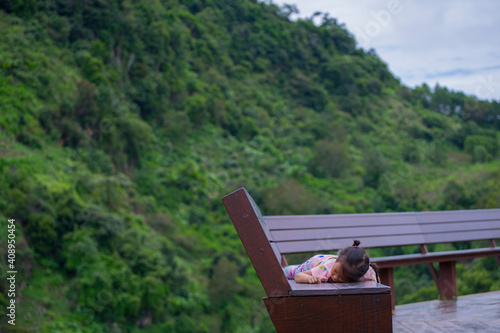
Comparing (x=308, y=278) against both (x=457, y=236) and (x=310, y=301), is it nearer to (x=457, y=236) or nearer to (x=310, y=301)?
(x=310, y=301)

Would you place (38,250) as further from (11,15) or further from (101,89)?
(11,15)

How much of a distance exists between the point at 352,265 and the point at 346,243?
3.56ft

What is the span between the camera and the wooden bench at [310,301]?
1840mm

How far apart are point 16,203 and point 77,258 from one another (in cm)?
242

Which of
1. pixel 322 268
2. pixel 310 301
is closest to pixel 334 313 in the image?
pixel 310 301

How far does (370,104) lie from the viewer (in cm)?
4734

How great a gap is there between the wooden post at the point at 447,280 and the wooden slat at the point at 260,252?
7.74 feet

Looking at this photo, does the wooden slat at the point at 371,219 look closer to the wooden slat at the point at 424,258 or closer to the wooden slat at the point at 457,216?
the wooden slat at the point at 457,216

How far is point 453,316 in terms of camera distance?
3082 millimetres

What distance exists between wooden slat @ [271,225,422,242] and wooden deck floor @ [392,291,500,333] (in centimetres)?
54

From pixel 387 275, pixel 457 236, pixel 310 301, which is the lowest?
pixel 387 275

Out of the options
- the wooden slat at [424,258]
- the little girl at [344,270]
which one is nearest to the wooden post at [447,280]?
the wooden slat at [424,258]

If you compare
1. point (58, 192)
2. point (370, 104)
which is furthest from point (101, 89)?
point (370, 104)

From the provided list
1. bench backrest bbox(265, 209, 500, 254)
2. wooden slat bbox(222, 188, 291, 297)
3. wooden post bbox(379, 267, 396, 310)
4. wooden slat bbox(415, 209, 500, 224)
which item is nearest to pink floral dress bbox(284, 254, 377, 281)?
bench backrest bbox(265, 209, 500, 254)
